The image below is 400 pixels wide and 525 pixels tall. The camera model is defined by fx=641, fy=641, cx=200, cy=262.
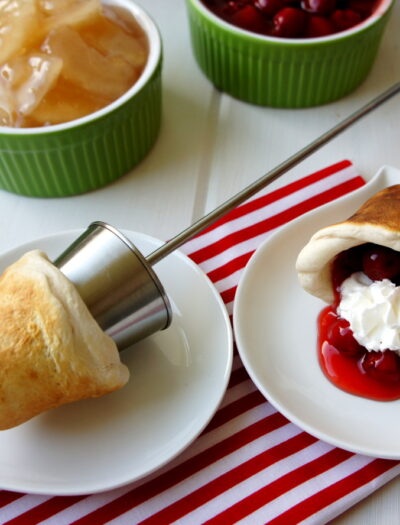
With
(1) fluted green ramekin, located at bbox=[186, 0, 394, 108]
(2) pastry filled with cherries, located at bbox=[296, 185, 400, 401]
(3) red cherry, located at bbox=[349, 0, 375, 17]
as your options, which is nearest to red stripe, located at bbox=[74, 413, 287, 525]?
(2) pastry filled with cherries, located at bbox=[296, 185, 400, 401]

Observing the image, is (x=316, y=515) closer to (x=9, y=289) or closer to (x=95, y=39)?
(x=9, y=289)

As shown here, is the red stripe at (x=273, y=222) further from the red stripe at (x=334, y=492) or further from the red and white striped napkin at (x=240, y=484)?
the red stripe at (x=334, y=492)

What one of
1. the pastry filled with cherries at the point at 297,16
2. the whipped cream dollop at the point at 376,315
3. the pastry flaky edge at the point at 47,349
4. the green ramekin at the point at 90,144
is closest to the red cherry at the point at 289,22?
the pastry filled with cherries at the point at 297,16

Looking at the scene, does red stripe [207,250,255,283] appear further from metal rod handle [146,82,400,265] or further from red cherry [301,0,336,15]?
red cherry [301,0,336,15]

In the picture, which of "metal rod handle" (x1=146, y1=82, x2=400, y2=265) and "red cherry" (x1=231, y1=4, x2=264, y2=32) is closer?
"metal rod handle" (x1=146, y1=82, x2=400, y2=265)

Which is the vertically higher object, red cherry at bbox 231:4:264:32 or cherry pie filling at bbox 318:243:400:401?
red cherry at bbox 231:4:264:32

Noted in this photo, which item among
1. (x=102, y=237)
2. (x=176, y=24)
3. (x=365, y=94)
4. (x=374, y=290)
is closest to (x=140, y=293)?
(x=102, y=237)

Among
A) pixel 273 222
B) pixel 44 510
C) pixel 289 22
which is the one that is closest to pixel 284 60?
pixel 289 22
